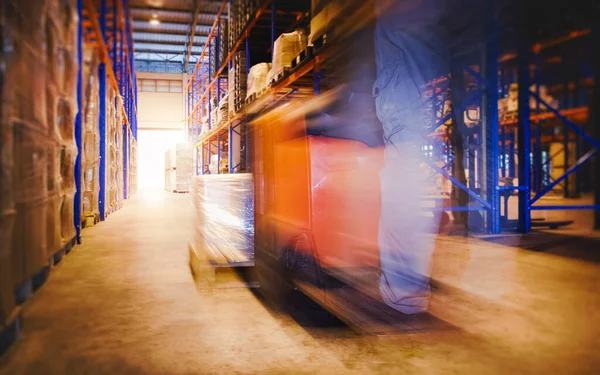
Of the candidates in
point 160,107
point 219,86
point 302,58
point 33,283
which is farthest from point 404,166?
point 160,107

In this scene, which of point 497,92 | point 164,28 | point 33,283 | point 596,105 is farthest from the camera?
point 164,28

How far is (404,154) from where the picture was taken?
8.51 ft

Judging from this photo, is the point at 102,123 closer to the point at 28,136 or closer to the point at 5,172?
the point at 28,136

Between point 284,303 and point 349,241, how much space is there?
0.72 metres

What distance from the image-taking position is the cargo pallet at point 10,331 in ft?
6.64

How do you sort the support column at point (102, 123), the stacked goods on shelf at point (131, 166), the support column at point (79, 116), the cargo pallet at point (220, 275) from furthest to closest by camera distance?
the stacked goods on shelf at point (131, 166) → the support column at point (102, 123) → the support column at point (79, 116) → the cargo pallet at point (220, 275)

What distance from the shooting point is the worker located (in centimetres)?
258

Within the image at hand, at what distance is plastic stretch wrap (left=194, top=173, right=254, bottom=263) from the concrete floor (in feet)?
0.98

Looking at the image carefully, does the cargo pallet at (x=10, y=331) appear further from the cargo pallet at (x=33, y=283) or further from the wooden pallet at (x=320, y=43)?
the wooden pallet at (x=320, y=43)

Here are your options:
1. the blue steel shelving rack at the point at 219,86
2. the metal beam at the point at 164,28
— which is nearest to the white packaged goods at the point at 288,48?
the blue steel shelving rack at the point at 219,86

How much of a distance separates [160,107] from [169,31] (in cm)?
494

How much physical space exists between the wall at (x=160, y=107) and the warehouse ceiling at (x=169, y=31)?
6.17 ft

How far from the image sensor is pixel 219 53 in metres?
13.9

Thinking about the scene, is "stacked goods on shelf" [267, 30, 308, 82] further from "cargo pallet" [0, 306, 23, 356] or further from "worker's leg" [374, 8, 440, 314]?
"cargo pallet" [0, 306, 23, 356]
